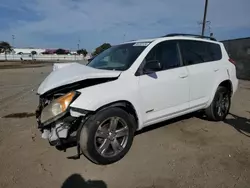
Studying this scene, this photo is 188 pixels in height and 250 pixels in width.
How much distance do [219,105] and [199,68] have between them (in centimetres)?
112

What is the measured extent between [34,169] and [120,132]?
51.6 inches

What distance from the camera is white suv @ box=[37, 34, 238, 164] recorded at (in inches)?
146

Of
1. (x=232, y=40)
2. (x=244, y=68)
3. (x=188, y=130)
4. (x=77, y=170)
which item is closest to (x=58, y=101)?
(x=77, y=170)

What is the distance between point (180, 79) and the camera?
480 centimetres

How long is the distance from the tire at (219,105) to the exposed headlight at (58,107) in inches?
128

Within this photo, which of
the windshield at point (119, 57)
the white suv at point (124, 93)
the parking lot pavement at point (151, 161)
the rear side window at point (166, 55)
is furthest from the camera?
the rear side window at point (166, 55)

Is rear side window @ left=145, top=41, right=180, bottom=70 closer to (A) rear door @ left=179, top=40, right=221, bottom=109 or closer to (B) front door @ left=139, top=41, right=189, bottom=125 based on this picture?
(B) front door @ left=139, top=41, right=189, bottom=125

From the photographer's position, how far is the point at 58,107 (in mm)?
3672

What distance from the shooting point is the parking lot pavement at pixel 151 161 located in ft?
11.3

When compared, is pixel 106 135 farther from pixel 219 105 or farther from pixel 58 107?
pixel 219 105

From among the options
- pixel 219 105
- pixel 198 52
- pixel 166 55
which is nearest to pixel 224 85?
pixel 219 105

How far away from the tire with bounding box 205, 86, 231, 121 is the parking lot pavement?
17 centimetres

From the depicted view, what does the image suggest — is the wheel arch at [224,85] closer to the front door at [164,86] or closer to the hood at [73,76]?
the front door at [164,86]

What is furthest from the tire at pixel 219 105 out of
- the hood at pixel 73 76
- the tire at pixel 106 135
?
the hood at pixel 73 76
